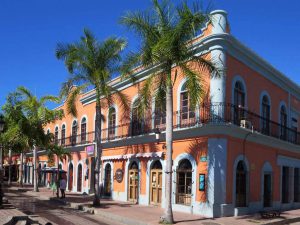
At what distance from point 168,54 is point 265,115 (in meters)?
10.3

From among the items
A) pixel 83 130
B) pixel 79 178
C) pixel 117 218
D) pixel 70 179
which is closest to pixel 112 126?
pixel 83 130

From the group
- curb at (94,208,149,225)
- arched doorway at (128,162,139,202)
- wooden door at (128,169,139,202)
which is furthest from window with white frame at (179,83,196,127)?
curb at (94,208,149,225)

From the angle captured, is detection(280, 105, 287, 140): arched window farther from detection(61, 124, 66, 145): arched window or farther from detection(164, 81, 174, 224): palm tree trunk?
detection(61, 124, 66, 145): arched window

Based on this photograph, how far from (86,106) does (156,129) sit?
13.0 m

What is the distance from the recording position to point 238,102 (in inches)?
825

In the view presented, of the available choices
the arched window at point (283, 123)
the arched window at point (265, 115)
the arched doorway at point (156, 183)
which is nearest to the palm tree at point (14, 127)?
the arched doorway at point (156, 183)

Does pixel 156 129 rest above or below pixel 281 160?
above

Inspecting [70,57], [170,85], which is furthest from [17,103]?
[170,85]

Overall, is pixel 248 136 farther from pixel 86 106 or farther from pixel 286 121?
pixel 86 106

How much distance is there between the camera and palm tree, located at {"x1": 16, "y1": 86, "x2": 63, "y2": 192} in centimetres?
2703

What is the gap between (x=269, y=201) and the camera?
23078 mm

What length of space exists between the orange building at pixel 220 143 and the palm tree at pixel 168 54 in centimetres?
230

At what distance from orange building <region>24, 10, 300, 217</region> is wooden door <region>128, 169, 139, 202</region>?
0.06 meters

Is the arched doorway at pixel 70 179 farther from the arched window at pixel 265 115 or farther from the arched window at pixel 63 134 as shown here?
the arched window at pixel 265 115
